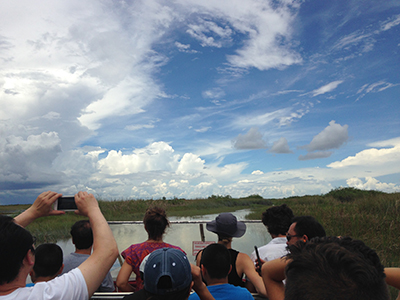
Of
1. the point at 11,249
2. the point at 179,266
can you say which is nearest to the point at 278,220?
the point at 179,266

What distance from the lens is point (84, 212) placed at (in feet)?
6.01

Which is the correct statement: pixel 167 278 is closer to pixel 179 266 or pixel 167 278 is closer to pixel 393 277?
pixel 179 266

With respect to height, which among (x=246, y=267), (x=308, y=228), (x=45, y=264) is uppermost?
(x=308, y=228)

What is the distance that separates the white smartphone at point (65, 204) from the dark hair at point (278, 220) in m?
2.81

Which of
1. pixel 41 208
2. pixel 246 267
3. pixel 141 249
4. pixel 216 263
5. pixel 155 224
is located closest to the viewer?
pixel 41 208

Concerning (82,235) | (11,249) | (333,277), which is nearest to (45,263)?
(82,235)

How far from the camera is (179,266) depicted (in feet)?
5.35

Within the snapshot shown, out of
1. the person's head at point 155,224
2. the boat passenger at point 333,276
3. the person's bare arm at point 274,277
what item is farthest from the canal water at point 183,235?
the boat passenger at point 333,276

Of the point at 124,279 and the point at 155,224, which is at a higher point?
the point at 155,224

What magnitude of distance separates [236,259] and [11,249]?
2244 millimetres

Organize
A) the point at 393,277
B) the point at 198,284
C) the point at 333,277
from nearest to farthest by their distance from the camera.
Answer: the point at 333,277, the point at 393,277, the point at 198,284

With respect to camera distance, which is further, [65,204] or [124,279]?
[124,279]

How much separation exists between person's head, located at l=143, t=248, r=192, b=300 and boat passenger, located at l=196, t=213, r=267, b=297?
1175mm

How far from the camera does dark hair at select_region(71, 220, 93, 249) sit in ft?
11.1
